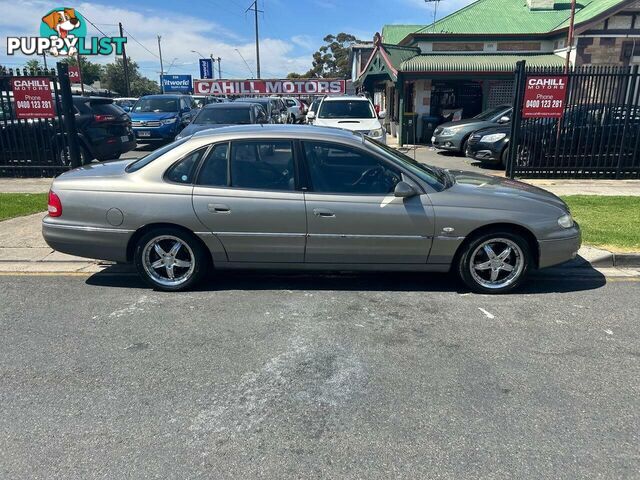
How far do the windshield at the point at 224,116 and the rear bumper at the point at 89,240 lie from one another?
7.70 m

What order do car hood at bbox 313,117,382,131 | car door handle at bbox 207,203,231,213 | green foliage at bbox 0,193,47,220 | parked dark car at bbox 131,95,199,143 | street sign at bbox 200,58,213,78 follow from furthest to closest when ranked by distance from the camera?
street sign at bbox 200,58,213,78, parked dark car at bbox 131,95,199,143, car hood at bbox 313,117,382,131, green foliage at bbox 0,193,47,220, car door handle at bbox 207,203,231,213

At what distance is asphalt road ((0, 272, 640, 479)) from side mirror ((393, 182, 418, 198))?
1.00 metres

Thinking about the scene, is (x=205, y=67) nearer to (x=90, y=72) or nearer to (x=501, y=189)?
(x=90, y=72)

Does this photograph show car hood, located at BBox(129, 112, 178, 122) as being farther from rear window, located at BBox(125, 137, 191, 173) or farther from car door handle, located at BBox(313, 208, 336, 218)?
car door handle, located at BBox(313, 208, 336, 218)

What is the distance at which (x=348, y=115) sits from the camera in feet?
43.2

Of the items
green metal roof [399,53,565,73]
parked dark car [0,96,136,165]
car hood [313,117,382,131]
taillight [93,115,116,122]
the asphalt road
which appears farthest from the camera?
green metal roof [399,53,565,73]

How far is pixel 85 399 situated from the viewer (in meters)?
3.07

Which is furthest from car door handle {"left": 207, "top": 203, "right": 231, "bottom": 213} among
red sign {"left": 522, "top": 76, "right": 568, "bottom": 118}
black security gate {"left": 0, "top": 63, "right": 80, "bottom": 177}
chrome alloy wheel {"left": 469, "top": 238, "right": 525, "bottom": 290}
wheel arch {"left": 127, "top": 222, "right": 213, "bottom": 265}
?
red sign {"left": 522, "top": 76, "right": 568, "bottom": 118}

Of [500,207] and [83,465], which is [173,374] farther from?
[500,207]

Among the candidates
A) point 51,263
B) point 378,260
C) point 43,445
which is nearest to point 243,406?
point 43,445

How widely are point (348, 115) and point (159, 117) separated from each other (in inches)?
276

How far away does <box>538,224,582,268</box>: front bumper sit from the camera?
15.1 ft

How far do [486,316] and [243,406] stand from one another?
7.76 ft

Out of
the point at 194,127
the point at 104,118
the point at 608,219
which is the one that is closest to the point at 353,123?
the point at 194,127
